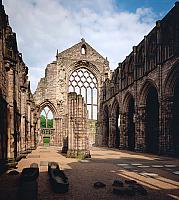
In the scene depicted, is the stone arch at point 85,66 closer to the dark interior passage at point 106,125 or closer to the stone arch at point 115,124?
the dark interior passage at point 106,125

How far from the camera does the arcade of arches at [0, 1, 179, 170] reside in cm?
1029

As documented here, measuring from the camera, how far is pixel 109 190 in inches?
223

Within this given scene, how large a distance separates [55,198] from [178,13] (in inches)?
599

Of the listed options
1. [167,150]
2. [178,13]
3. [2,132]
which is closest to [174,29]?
[178,13]

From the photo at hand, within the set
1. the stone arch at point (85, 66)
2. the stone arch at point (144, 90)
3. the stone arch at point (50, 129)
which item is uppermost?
the stone arch at point (85, 66)

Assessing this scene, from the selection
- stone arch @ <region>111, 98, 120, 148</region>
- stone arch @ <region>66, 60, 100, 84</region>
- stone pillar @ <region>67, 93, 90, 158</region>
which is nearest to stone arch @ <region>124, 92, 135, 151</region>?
stone arch @ <region>111, 98, 120, 148</region>

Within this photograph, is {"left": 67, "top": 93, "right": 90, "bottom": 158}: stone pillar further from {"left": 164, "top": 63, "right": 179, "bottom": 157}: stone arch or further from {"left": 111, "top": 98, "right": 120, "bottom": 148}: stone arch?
{"left": 111, "top": 98, "right": 120, "bottom": 148}: stone arch

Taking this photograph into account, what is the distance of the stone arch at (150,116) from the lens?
20.2m

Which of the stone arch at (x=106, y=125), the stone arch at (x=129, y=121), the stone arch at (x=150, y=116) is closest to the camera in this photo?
the stone arch at (x=150, y=116)

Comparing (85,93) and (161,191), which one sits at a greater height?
(85,93)

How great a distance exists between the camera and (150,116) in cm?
2066

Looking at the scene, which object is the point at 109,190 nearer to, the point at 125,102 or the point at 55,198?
the point at 55,198

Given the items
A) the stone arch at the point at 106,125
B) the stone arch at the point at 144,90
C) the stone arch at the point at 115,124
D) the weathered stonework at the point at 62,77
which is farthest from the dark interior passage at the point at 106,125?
the stone arch at the point at 144,90

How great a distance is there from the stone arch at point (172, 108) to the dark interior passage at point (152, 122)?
365 centimetres
